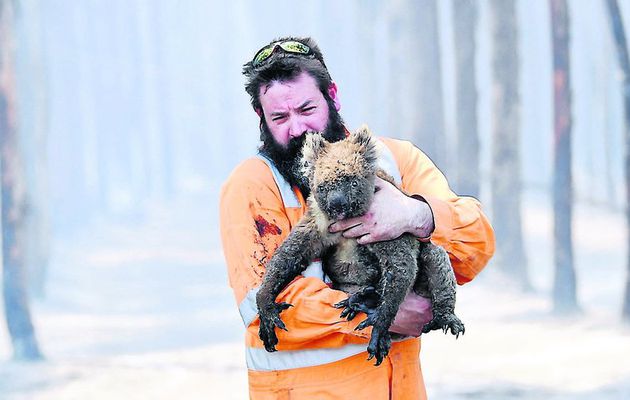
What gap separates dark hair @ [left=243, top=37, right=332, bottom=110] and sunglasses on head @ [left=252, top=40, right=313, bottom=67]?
1cm

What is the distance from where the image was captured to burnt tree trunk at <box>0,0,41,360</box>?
8.05 m

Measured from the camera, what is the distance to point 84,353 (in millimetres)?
8227

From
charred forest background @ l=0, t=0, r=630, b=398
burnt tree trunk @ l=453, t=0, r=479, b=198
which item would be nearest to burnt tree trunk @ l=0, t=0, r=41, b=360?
charred forest background @ l=0, t=0, r=630, b=398

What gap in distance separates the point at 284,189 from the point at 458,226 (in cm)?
49

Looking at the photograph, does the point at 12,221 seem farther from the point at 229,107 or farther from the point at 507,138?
the point at 229,107

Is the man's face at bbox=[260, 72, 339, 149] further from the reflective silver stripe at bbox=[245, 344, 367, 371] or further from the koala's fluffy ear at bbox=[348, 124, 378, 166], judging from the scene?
the reflective silver stripe at bbox=[245, 344, 367, 371]

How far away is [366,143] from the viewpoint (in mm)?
2086

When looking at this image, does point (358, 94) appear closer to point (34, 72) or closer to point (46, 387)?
point (34, 72)

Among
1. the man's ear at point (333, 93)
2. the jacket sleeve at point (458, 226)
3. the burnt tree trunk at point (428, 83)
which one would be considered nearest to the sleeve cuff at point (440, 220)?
the jacket sleeve at point (458, 226)

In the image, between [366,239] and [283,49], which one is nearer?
[366,239]

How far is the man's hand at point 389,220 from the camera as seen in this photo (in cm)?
199

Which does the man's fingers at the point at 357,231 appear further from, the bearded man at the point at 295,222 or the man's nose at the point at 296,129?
the man's nose at the point at 296,129

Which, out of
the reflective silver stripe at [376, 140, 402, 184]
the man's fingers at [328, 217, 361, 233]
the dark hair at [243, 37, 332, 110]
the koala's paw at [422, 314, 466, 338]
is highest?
the dark hair at [243, 37, 332, 110]

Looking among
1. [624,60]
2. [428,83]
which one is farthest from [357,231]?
[428,83]
